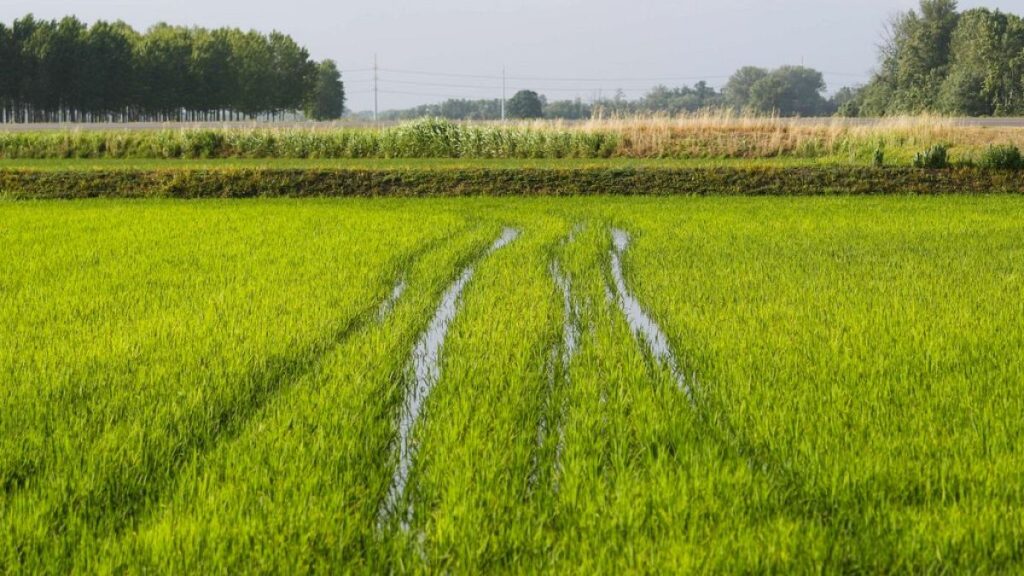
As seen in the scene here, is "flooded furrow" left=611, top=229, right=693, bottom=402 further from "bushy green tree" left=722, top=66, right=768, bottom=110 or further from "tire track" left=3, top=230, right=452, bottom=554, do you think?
"bushy green tree" left=722, top=66, right=768, bottom=110

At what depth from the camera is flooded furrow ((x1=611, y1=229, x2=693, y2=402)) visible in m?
5.38

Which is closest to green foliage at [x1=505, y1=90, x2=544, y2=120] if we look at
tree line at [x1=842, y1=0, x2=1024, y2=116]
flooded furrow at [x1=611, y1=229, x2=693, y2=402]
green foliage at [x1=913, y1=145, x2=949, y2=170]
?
tree line at [x1=842, y1=0, x2=1024, y2=116]

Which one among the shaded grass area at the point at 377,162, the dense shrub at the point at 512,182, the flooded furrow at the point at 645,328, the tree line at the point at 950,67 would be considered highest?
the tree line at the point at 950,67

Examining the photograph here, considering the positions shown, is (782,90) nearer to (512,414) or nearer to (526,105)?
(526,105)

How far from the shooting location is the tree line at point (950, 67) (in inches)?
2002

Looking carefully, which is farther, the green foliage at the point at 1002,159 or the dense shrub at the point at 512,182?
the green foliage at the point at 1002,159

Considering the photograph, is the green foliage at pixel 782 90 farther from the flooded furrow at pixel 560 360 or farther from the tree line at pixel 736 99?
the flooded furrow at pixel 560 360

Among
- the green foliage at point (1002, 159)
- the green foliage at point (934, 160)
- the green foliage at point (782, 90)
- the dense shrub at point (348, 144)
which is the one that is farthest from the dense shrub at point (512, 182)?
the green foliage at point (782, 90)

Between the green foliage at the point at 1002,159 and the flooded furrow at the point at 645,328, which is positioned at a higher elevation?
the green foliage at the point at 1002,159

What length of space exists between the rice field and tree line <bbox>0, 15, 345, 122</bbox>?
53197mm

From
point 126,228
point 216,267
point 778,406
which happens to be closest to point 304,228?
point 126,228

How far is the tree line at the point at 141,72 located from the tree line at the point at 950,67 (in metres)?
37.9

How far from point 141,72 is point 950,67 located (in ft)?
151

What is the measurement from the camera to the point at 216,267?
29.3 feet
